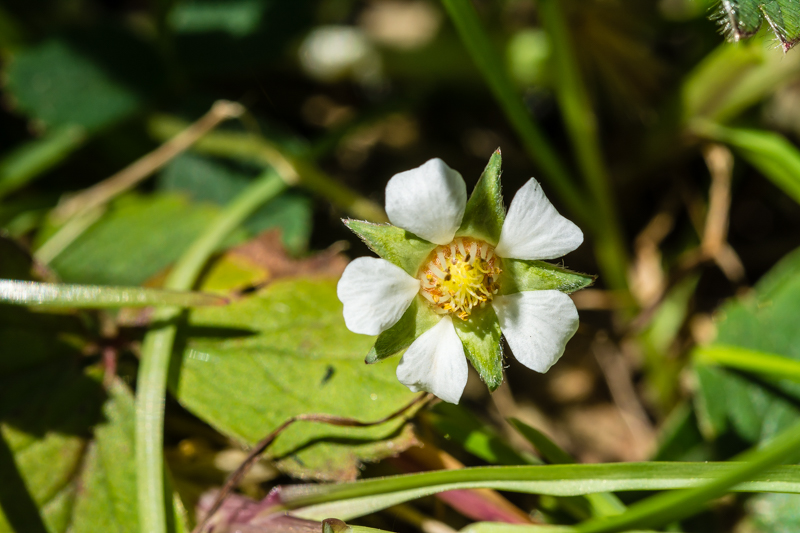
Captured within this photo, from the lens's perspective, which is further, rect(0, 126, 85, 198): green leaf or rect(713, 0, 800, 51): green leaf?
rect(0, 126, 85, 198): green leaf

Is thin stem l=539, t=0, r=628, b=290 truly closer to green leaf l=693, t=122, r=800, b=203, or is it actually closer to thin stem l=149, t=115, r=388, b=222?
green leaf l=693, t=122, r=800, b=203

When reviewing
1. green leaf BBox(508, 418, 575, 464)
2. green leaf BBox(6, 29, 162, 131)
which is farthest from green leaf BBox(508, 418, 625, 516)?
green leaf BBox(6, 29, 162, 131)

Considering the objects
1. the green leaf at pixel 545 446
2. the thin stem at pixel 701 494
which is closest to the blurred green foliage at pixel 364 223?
the green leaf at pixel 545 446

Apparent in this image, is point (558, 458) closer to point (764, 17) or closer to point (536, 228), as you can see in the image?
point (536, 228)

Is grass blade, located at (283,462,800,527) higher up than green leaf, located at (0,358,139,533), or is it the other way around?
grass blade, located at (283,462,800,527)

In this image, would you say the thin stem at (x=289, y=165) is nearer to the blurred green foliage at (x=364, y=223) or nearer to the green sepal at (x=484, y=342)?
the blurred green foliage at (x=364, y=223)

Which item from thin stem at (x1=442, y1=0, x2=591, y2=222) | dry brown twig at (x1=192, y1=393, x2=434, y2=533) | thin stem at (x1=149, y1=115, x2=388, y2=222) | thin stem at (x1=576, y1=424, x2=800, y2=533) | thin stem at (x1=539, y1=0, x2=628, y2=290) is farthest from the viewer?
thin stem at (x1=149, y1=115, x2=388, y2=222)
